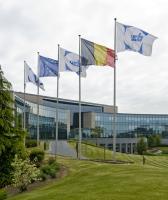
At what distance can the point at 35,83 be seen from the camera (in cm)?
5253

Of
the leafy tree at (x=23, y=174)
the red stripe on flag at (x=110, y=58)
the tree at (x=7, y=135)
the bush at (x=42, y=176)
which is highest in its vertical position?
the red stripe on flag at (x=110, y=58)

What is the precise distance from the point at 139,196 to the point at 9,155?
15.3 meters

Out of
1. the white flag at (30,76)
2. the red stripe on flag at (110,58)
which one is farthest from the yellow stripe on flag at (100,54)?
the white flag at (30,76)

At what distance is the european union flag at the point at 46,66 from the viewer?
152ft

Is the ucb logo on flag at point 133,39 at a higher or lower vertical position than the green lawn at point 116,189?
higher

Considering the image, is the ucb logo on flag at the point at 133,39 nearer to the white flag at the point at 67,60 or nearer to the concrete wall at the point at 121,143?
the white flag at the point at 67,60

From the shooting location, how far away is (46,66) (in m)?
46.6

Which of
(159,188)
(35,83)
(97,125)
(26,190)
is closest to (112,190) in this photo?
(159,188)

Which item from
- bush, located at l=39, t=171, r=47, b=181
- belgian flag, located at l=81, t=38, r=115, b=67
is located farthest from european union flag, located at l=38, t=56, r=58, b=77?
bush, located at l=39, t=171, r=47, b=181

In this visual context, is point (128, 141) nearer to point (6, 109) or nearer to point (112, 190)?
point (6, 109)

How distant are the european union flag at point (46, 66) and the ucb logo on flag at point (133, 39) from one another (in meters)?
11.7

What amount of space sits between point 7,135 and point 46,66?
1567cm

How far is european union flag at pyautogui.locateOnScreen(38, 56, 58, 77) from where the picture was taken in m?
46.4

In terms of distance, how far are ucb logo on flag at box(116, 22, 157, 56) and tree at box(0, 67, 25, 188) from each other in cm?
902
